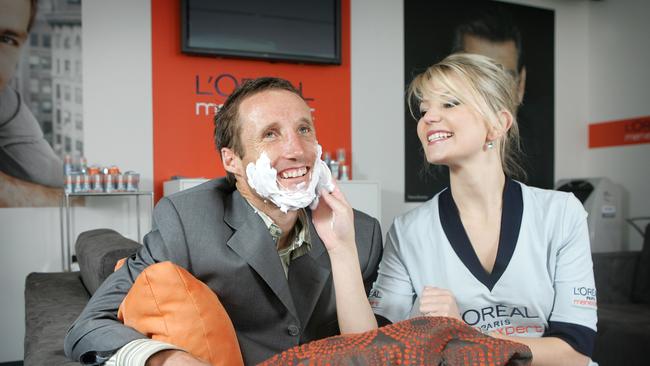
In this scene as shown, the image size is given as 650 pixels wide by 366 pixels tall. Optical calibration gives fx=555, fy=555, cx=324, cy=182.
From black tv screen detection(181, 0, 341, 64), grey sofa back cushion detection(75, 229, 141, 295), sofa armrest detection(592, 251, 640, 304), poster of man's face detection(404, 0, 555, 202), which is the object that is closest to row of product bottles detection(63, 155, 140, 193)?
black tv screen detection(181, 0, 341, 64)

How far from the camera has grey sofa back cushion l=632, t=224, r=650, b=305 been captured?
11.2ft

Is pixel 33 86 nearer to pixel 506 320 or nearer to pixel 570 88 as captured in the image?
pixel 506 320

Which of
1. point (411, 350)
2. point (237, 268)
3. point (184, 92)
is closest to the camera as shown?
point (411, 350)

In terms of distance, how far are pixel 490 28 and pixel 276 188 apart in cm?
503

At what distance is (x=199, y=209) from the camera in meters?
1.38

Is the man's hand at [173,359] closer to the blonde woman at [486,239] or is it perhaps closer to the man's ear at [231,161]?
the man's ear at [231,161]

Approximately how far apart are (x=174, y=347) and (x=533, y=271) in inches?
39.8

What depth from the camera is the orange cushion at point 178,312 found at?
103cm

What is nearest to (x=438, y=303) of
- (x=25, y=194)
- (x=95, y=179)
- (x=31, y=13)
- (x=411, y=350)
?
(x=411, y=350)

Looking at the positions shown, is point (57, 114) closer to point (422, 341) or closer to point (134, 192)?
point (134, 192)

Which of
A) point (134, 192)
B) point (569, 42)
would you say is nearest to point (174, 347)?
point (134, 192)

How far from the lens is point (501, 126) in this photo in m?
1.66

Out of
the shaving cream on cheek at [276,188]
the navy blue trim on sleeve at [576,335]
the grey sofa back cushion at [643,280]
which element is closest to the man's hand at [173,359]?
the shaving cream on cheek at [276,188]

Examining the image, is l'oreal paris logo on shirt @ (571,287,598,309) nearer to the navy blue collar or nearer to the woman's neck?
the navy blue collar
